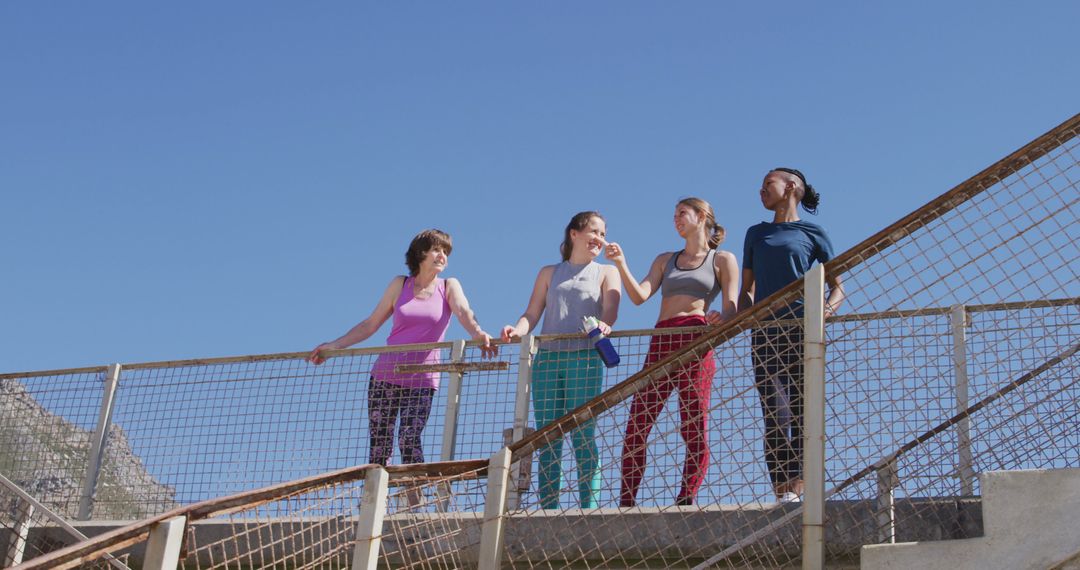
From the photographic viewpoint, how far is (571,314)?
7.64 metres

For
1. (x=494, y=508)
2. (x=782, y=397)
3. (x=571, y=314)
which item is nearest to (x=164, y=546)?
(x=494, y=508)

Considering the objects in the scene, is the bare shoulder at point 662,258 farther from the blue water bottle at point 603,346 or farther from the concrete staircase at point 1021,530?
the concrete staircase at point 1021,530

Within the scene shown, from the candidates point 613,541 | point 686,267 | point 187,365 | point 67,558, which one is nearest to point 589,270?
point 686,267

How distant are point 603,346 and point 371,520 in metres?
2.37

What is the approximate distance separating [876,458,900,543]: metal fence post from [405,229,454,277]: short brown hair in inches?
147

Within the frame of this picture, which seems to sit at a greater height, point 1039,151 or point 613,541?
point 1039,151

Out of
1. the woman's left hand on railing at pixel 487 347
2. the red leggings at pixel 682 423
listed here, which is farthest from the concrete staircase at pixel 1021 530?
the woman's left hand on railing at pixel 487 347

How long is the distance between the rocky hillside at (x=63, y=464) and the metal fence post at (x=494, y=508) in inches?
126

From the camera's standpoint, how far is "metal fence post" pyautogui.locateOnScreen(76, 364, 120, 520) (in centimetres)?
835

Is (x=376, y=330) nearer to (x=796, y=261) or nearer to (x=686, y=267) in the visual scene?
(x=686, y=267)

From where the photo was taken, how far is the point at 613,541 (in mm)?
5934

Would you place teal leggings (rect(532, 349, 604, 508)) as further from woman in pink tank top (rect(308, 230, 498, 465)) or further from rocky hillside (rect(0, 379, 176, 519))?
rocky hillside (rect(0, 379, 176, 519))

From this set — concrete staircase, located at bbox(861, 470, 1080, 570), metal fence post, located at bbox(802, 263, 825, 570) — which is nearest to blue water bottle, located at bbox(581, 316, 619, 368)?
metal fence post, located at bbox(802, 263, 825, 570)

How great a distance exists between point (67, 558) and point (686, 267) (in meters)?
4.20
